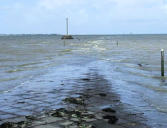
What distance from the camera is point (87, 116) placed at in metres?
7.38

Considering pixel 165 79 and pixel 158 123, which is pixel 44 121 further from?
pixel 165 79

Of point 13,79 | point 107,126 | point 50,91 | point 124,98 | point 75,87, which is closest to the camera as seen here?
Result: point 107,126

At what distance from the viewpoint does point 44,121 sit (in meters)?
6.95

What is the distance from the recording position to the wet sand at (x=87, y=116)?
6695mm

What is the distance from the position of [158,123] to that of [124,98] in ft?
9.68

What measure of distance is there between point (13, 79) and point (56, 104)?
6.70 m

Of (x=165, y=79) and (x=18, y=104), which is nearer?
(x=18, y=104)

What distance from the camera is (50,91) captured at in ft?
36.4

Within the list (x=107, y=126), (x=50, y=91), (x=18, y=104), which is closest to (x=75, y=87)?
(x=50, y=91)

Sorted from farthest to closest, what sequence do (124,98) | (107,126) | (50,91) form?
(50,91) < (124,98) < (107,126)

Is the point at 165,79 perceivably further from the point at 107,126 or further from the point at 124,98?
the point at 107,126

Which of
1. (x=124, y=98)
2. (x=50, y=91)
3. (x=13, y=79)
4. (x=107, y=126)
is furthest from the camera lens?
(x=13, y=79)

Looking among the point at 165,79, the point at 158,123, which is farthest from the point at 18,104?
the point at 165,79

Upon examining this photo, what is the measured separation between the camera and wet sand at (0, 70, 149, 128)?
6.70 m
